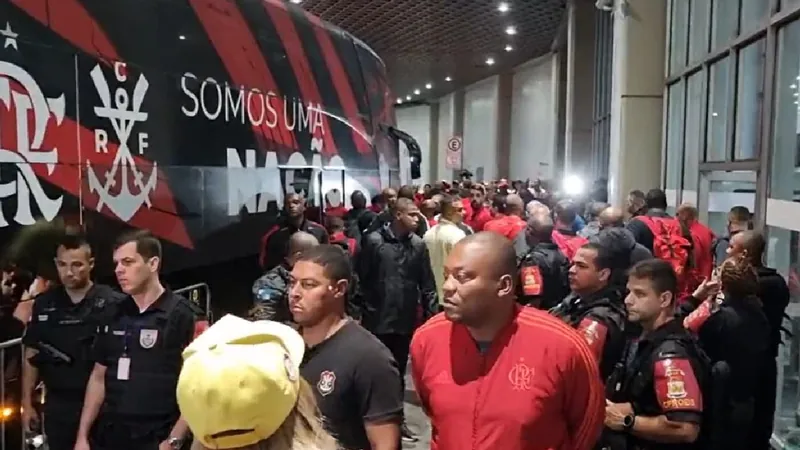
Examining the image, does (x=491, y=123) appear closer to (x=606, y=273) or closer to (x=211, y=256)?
(x=211, y=256)

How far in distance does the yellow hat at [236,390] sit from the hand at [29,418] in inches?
127

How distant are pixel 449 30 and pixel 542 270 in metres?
15.7

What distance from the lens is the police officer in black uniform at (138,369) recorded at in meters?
4.00

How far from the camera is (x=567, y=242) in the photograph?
7078mm

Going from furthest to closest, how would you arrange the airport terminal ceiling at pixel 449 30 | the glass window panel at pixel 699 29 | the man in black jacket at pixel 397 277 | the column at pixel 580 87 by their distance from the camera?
the column at pixel 580 87
the airport terminal ceiling at pixel 449 30
the glass window panel at pixel 699 29
the man in black jacket at pixel 397 277

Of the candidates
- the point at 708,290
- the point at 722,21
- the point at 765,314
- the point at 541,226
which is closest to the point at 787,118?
the point at 541,226

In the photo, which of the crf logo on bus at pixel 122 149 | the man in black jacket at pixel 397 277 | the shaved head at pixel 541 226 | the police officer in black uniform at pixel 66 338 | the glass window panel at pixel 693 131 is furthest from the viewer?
the glass window panel at pixel 693 131

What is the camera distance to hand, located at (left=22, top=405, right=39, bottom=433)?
4.77m

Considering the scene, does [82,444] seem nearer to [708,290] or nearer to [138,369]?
[138,369]

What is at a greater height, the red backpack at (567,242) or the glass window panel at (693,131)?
the glass window panel at (693,131)

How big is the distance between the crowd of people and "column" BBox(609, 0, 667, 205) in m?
6.82

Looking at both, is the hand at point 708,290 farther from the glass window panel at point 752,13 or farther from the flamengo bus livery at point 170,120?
the flamengo bus livery at point 170,120

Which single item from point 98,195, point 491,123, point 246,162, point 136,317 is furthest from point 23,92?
point 491,123

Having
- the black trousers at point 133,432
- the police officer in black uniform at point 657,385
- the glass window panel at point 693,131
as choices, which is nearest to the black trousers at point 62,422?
the black trousers at point 133,432
